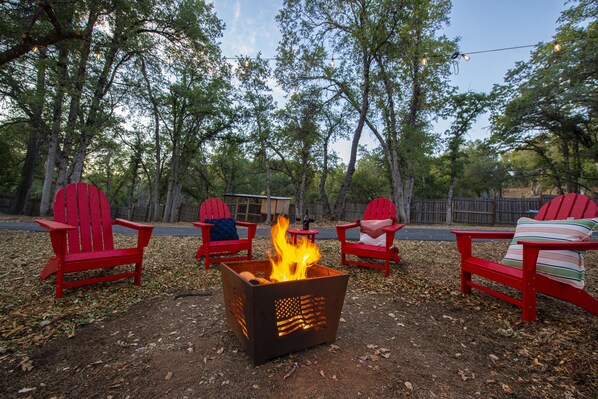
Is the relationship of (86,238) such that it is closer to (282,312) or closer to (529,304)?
(282,312)

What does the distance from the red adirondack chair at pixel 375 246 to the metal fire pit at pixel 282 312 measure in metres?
1.72

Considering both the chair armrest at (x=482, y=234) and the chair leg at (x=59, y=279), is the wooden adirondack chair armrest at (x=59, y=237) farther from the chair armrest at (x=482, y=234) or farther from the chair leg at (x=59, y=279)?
the chair armrest at (x=482, y=234)

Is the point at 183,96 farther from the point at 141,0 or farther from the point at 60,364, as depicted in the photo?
the point at 60,364

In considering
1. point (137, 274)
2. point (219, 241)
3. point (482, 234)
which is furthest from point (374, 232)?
point (137, 274)

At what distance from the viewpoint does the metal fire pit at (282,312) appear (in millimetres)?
1417

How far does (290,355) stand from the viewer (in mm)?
1567

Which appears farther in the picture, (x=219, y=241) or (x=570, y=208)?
(x=219, y=241)

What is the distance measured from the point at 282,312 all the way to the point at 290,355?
0.31 m

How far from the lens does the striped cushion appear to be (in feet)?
6.72

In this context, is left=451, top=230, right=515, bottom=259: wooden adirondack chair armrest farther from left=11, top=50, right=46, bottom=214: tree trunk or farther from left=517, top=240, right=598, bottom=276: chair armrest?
left=11, top=50, right=46, bottom=214: tree trunk

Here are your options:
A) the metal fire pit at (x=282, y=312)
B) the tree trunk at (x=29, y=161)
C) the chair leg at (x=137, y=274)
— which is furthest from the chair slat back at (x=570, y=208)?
the tree trunk at (x=29, y=161)

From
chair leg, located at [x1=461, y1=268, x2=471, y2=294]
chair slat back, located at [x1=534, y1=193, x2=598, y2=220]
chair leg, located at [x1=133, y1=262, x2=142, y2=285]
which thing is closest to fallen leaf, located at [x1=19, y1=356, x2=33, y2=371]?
chair leg, located at [x1=133, y1=262, x2=142, y2=285]

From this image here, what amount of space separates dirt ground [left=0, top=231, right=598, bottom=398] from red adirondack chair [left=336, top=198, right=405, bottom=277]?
622 millimetres

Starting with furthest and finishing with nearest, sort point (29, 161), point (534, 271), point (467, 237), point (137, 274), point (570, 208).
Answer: point (29, 161), point (137, 274), point (467, 237), point (570, 208), point (534, 271)
